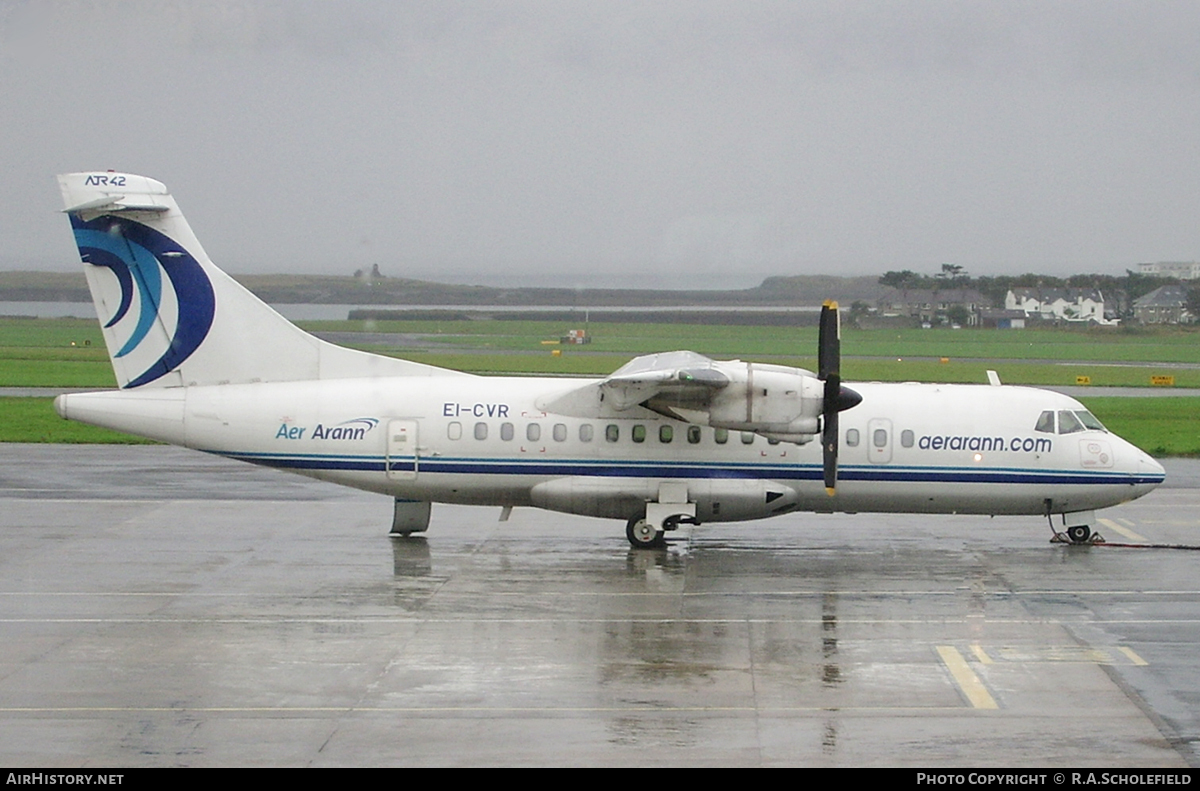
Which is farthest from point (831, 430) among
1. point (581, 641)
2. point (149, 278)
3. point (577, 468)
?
point (149, 278)

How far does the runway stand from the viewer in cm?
1269

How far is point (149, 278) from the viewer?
910 inches

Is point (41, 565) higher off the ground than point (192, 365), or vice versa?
point (192, 365)

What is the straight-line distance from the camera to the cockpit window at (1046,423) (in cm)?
2383

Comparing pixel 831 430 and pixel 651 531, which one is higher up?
pixel 831 430

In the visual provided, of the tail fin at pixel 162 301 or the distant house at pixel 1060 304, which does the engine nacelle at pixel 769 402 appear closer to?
the tail fin at pixel 162 301

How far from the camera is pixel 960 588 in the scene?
20.3 metres

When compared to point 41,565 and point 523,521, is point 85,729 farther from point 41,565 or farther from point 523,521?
point 523,521

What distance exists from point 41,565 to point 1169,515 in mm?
22076

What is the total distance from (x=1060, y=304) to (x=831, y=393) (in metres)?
117

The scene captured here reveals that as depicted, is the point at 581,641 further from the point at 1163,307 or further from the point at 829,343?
the point at 1163,307

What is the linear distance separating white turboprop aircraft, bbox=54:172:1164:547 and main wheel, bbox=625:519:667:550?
3cm

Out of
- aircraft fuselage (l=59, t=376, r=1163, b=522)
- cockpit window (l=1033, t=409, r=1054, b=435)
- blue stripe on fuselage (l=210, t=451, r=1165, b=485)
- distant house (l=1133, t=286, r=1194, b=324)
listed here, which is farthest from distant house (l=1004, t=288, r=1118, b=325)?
blue stripe on fuselage (l=210, t=451, r=1165, b=485)

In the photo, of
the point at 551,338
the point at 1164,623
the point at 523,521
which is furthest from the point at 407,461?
the point at 551,338
